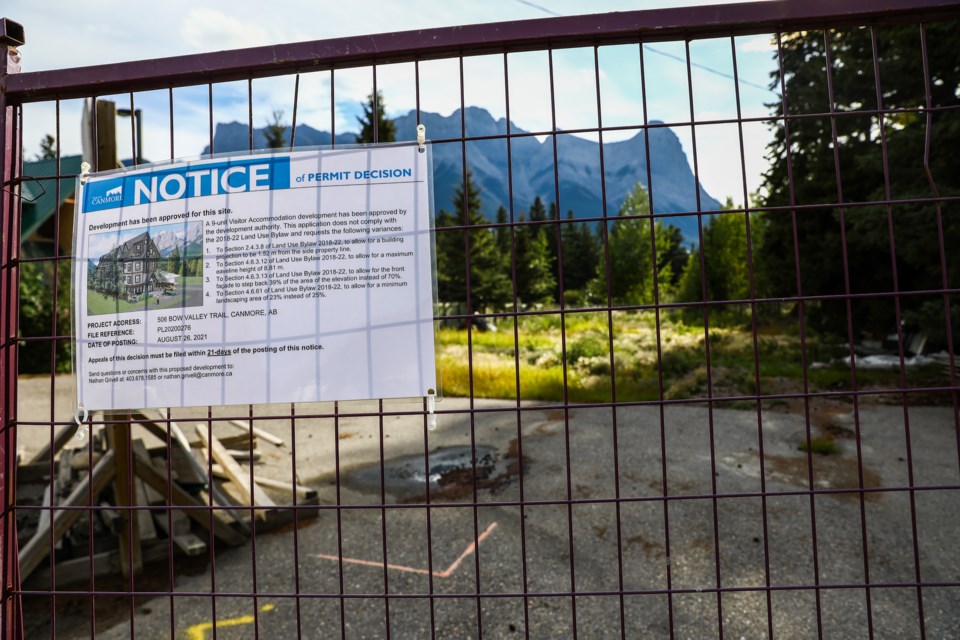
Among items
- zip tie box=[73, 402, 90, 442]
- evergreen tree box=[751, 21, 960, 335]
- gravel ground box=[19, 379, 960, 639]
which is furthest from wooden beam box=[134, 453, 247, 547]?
evergreen tree box=[751, 21, 960, 335]

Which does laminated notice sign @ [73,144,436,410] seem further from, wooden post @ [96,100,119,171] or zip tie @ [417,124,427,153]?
wooden post @ [96,100,119,171]

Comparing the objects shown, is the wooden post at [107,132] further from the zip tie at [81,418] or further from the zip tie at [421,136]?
the zip tie at [421,136]

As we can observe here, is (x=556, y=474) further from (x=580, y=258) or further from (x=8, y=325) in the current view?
(x=580, y=258)

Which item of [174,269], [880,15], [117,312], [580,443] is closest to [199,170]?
[174,269]

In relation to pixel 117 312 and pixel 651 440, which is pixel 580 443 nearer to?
pixel 651 440

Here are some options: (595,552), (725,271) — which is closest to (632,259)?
(725,271)

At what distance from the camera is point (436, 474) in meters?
6.96

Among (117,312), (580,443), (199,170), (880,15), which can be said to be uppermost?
(880,15)

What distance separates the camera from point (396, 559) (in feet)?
15.7

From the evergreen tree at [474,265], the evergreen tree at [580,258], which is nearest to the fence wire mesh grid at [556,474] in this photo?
the evergreen tree at [474,265]

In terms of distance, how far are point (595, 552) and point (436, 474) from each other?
2.59 metres

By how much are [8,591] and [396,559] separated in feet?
9.76

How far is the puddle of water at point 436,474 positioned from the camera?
6.45 metres

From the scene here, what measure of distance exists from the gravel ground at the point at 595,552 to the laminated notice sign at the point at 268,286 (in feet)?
0.92
